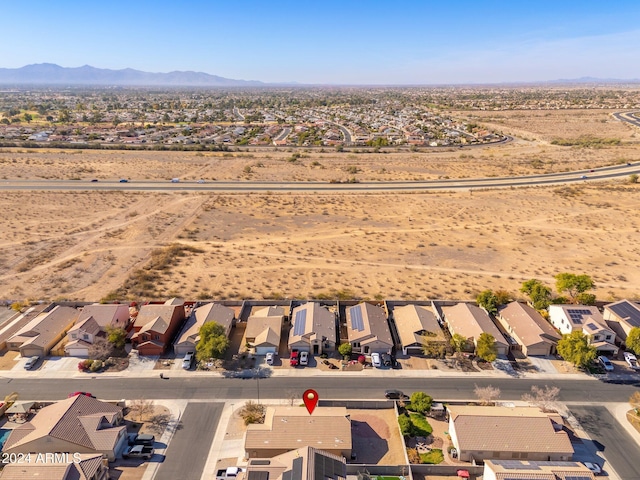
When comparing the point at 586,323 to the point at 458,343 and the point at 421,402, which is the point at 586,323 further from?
the point at 421,402

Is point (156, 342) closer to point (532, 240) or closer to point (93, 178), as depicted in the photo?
point (532, 240)

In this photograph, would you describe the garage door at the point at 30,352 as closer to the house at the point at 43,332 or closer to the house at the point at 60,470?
the house at the point at 43,332

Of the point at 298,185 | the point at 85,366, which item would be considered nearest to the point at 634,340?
the point at 85,366

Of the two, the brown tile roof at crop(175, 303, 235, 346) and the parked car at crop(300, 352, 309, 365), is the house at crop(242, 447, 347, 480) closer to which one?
the parked car at crop(300, 352, 309, 365)

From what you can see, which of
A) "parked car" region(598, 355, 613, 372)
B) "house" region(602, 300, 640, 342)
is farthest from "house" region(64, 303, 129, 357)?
"house" region(602, 300, 640, 342)

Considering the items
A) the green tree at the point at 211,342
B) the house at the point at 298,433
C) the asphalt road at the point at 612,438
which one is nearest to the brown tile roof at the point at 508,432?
the asphalt road at the point at 612,438

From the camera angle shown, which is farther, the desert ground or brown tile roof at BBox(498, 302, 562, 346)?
the desert ground

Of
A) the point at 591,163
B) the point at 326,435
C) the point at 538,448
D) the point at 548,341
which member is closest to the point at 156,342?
the point at 326,435
